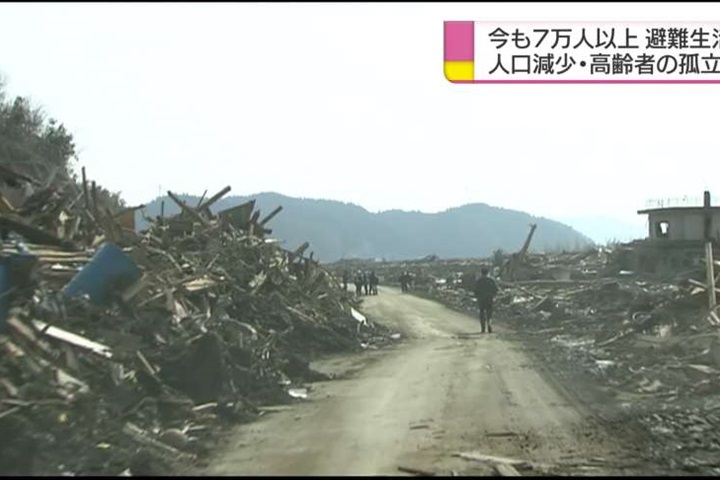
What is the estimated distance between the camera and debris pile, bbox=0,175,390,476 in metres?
9.39

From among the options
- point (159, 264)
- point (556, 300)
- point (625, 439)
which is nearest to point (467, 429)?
point (625, 439)

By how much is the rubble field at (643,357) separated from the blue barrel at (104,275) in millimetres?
7071

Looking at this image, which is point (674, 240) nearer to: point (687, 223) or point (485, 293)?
point (687, 223)

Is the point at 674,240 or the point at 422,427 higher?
the point at 674,240

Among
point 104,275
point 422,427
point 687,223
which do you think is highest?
point 687,223

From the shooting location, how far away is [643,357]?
57.1 feet

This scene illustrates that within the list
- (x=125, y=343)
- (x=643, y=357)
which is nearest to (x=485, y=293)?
(x=643, y=357)

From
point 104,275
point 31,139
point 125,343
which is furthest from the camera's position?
point 31,139

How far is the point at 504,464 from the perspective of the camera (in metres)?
8.77

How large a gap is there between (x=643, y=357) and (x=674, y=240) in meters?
39.4

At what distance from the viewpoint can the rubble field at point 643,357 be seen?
10.3 m


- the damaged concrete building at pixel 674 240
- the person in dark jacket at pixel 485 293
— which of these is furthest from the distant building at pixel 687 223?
the person in dark jacket at pixel 485 293

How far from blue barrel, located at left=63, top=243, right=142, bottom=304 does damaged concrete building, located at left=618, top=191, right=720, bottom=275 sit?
3924cm

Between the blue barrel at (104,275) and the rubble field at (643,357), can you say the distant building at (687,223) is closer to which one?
the rubble field at (643,357)
